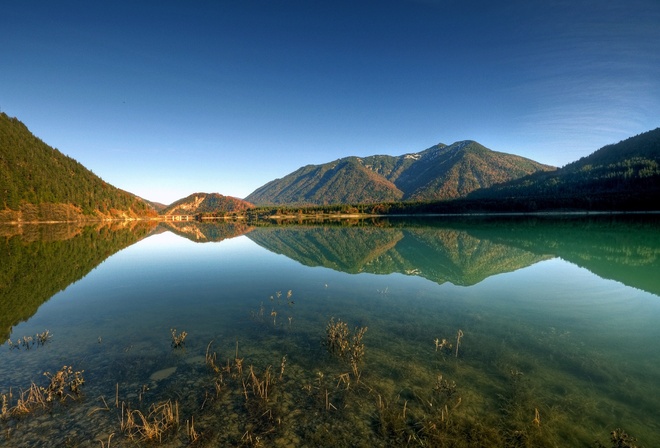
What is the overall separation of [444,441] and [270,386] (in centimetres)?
527

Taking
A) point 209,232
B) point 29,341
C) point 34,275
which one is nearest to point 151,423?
point 29,341

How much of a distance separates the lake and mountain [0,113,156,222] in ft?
493

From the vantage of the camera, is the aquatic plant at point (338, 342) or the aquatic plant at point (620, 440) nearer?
the aquatic plant at point (620, 440)

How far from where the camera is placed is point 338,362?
11195 mm

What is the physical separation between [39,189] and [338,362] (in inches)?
7620

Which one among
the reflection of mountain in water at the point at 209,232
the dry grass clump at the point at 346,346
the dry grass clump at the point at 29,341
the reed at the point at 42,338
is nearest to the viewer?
the dry grass clump at the point at 346,346

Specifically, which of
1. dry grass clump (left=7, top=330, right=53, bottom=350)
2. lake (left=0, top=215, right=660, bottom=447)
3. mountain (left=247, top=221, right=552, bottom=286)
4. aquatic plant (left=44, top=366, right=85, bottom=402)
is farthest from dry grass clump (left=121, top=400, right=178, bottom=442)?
mountain (left=247, top=221, right=552, bottom=286)

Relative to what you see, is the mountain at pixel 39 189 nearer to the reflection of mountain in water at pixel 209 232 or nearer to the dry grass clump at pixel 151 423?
the reflection of mountain in water at pixel 209 232

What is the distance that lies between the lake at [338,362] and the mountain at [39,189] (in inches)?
5914

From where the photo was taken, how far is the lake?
7590mm

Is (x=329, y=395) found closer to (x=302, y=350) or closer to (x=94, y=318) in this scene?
(x=302, y=350)

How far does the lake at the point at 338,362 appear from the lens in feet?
24.9

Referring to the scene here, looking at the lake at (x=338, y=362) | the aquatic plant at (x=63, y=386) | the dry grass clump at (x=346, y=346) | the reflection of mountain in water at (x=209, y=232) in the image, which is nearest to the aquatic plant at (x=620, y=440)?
the lake at (x=338, y=362)

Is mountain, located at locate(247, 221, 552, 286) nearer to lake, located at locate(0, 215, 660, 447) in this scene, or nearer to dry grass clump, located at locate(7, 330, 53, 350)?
lake, located at locate(0, 215, 660, 447)
